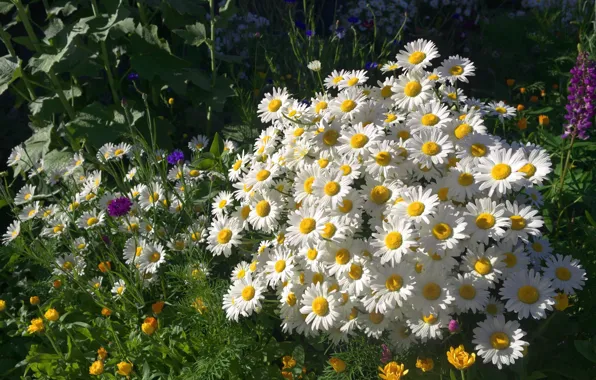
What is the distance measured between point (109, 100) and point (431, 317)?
317 cm

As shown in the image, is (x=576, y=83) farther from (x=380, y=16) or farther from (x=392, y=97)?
(x=380, y=16)

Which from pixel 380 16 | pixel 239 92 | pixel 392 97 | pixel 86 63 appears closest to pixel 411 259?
pixel 392 97

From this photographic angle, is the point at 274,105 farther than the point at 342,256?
Yes

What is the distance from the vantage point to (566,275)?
6.14 ft

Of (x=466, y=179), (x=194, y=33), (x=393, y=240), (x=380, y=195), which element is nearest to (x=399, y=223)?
→ (x=393, y=240)

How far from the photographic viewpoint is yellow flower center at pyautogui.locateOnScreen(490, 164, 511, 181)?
1770 mm

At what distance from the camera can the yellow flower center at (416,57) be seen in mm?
2080

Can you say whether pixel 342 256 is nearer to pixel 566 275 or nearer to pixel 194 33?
pixel 566 275

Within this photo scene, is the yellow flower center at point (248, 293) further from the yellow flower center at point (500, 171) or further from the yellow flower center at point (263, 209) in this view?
the yellow flower center at point (500, 171)

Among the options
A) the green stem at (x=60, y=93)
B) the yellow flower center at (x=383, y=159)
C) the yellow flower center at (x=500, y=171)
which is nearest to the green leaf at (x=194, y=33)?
the green stem at (x=60, y=93)

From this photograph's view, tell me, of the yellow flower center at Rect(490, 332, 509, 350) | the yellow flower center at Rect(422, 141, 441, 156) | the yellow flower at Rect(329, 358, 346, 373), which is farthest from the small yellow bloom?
the yellow flower at Rect(329, 358, 346, 373)

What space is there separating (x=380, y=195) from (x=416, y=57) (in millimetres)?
541

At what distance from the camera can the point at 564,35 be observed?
4.23 m

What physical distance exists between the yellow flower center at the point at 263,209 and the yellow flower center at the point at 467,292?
663 millimetres
